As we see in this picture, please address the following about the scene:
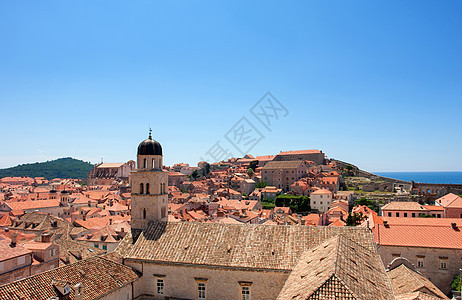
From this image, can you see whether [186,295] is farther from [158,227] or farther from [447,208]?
[447,208]

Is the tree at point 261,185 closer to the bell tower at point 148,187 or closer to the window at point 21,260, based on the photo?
the bell tower at point 148,187

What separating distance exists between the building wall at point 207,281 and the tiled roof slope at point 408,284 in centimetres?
921

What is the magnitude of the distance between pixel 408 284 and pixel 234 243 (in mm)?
12336

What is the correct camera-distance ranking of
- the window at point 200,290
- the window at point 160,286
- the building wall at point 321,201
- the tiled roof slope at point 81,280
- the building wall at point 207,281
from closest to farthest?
the tiled roof slope at point 81,280
the building wall at point 207,281
the window at point 200,290
the window at point 160,286
the building wall at point 321,201

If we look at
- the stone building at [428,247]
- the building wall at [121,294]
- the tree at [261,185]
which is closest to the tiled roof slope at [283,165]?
the tree at [261,185]

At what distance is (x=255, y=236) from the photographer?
22141 mm

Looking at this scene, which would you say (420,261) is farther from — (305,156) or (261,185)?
(305,156)

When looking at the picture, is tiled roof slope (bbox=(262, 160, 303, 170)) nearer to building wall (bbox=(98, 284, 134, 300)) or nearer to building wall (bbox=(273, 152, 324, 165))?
building wall (bbox=(273, 152, 324, 165))

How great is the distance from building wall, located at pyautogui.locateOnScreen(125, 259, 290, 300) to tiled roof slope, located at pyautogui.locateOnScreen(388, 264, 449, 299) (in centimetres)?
921

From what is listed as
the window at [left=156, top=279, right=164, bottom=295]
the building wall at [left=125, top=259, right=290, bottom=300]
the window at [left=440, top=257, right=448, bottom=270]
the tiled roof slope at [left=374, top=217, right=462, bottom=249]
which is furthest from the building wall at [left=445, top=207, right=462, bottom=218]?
the window at [left=156, top=279, right=164, bottom=295]

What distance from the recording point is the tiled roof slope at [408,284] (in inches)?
859

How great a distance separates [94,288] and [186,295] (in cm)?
587

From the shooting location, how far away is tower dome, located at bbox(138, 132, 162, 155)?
26.2m

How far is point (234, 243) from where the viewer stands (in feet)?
72.2
